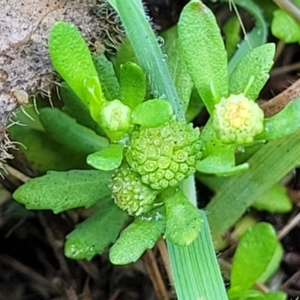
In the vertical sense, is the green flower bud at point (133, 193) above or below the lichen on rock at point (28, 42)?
below

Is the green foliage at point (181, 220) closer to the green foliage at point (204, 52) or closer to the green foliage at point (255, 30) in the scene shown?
the green foliage at point (204, 52)

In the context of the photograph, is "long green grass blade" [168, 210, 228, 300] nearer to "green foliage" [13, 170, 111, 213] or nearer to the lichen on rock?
"green foliage" [13, 170, 111, 213]

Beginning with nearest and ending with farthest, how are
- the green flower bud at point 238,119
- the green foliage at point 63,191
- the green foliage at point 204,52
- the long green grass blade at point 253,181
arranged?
the green flower bud at point 238,119 < the green foliage at point 204,52 < the green foliage at point 63,191 < the long green grass blade at point 253,181

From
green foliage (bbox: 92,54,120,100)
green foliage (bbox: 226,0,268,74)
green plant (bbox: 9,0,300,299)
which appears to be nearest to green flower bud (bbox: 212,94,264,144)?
green plant (bbox: 9,0,300,299)

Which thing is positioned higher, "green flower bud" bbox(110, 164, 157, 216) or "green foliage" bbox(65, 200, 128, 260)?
"green flower bud" bbox(110, 164, 157, 216)

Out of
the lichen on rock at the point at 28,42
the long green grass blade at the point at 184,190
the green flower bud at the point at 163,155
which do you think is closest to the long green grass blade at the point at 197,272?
the long green grass blade at the point at 184,190

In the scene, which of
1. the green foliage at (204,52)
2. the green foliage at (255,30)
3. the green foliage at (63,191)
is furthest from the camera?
the green foliage at (255,30)

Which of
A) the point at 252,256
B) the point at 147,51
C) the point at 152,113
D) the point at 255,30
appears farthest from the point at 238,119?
the point at 255,30
